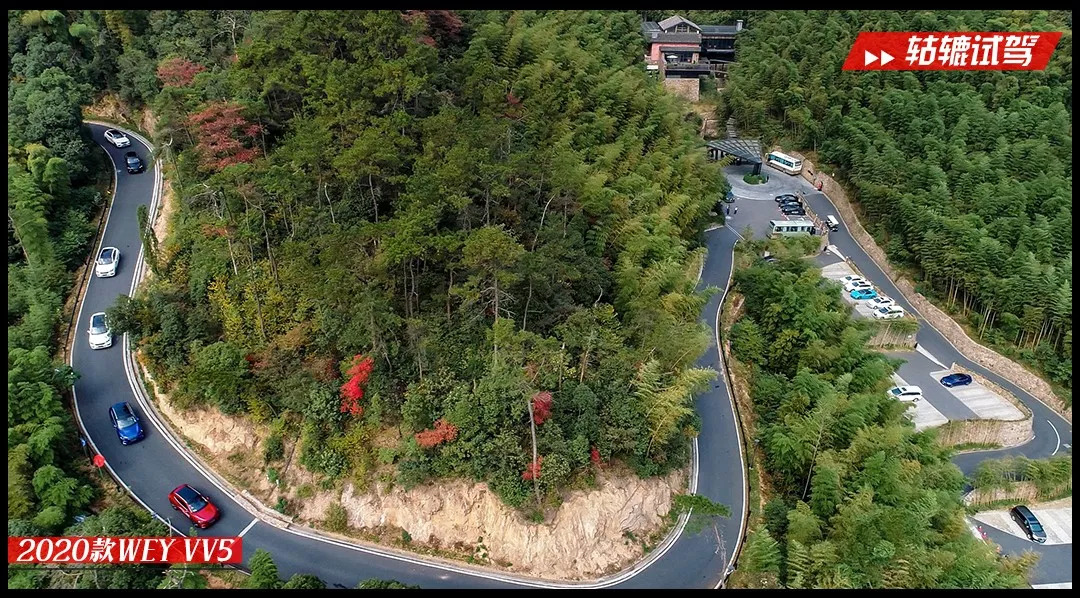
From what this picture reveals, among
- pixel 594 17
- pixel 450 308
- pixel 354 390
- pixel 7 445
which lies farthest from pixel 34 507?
pixel 594 17

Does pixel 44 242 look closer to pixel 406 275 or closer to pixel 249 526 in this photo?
pixel 249 526

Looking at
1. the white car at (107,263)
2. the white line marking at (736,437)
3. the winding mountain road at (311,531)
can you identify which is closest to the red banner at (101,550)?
the winding mountain road at (311,531)

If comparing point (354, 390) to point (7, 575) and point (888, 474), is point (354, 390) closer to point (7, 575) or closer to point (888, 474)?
point (7, 575)

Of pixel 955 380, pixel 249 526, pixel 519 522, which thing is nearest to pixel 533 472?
pixel 519 522

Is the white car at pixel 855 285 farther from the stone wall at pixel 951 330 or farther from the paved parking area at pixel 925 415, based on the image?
the paved parking area at pixel 925 415

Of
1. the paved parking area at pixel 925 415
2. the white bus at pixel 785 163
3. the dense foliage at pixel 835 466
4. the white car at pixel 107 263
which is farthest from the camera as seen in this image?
the white bus at pixel 785 163

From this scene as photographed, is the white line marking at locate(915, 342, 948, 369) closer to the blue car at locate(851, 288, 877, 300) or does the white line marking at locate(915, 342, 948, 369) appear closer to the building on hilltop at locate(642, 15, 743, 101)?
the blue car at locate(851, 288, 877, 300)
